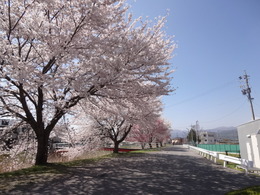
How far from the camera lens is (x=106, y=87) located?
838 centimetres

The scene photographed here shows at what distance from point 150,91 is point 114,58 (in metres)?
2.53

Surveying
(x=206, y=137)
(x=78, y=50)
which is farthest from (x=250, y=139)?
(x=206, y=137)

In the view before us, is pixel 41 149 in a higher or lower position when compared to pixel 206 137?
higher

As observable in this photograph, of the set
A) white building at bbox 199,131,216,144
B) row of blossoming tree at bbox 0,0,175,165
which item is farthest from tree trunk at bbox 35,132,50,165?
white building at bbox 199,131,216,144

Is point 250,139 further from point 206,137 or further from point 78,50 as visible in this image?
point 206,137

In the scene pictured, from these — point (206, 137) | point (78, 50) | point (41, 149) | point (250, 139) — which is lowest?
point (206, 137)

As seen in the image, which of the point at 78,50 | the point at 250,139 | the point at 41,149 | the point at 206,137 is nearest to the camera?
the point at 78,50

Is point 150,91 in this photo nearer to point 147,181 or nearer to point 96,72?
point 96,72

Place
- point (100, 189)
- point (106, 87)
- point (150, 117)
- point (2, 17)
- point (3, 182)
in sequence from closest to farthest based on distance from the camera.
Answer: point (100, 189), point (3, 182), point (2, 17), point (106, 87), point (150, 117)

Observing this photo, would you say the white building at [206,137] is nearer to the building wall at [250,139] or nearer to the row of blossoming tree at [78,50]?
the building wall at [250,139]

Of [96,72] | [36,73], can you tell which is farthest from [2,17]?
[96,72]

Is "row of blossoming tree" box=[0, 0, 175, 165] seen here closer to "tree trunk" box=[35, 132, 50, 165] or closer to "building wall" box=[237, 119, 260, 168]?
"tree trunk" box=[35, 132, 50, 165]

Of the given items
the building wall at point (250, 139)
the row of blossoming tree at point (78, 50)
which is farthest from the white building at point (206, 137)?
the row of blossoming tree at point (78, 50)

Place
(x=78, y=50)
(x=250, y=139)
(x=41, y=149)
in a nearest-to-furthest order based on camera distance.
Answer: (x=78, y=50) < (x=41, y=149) < (x=250, y=139)
